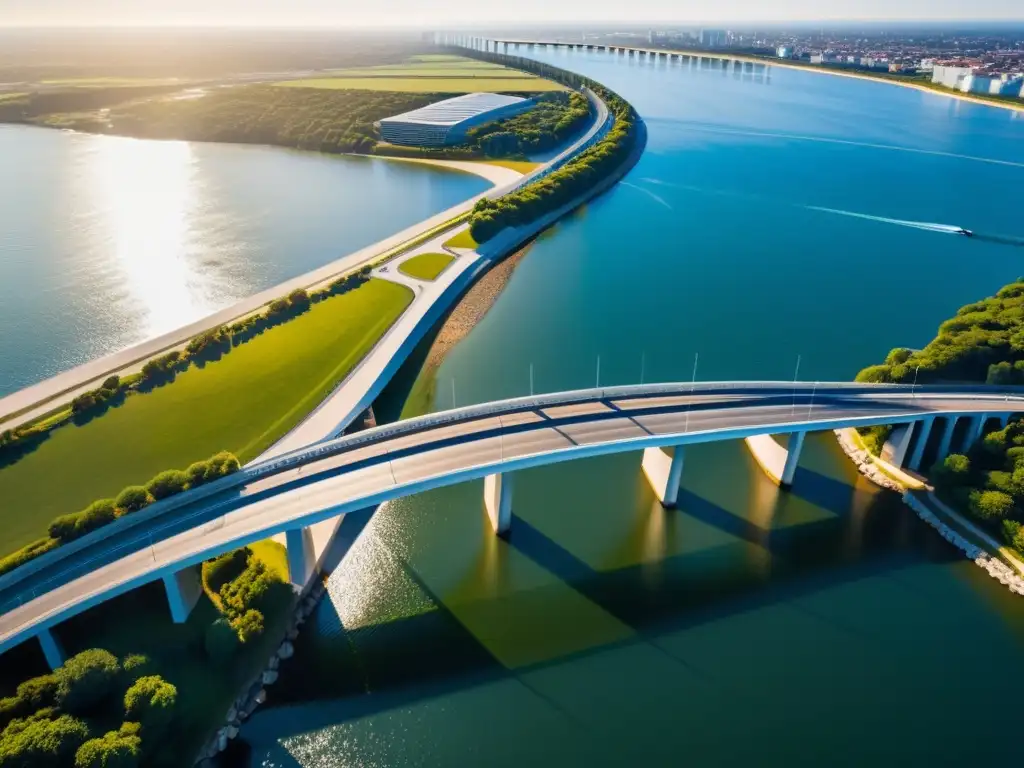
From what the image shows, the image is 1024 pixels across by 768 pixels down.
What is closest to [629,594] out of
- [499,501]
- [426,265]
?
[499,501]

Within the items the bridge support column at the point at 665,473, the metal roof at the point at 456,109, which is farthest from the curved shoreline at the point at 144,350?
the metal roof at the point at 456,109

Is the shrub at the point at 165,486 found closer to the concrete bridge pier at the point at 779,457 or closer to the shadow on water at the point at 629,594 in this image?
the shadow on water at the point at 629,594

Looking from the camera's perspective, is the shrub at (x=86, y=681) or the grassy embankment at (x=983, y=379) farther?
the grassy embankment at (x=983, y=379)

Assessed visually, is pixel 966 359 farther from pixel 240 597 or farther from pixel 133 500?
pixel 133 500

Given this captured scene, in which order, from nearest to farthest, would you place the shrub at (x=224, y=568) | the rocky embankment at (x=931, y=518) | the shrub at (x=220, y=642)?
the shrub at (x=220, y=642)
the shrub at (x=224, y=568)
the rocky embankment at (x=931, y=518)

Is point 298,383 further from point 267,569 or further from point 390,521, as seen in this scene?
point 267,569
